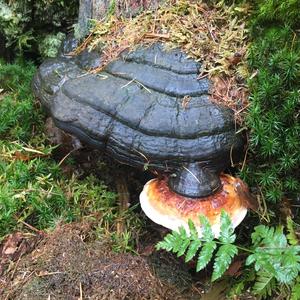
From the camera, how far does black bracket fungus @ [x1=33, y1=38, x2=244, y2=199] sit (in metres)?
2.61

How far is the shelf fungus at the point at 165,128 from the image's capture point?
2.60 meters

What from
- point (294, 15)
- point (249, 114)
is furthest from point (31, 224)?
point (294, 15)

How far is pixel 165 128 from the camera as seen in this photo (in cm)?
261

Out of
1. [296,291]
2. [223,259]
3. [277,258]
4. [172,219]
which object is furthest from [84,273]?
[296,291]

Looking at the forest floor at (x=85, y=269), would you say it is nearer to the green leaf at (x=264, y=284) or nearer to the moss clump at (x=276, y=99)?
the green leaf at (x=264, y=284)

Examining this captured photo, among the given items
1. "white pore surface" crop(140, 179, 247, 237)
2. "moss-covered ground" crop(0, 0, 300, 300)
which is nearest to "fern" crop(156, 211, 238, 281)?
"white pore surface" crop(140, 179, 247, 237)

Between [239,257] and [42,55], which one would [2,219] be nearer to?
[239,257]

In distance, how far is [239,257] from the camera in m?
2.87

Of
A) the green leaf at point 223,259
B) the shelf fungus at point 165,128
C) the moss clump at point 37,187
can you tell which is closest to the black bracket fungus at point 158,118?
the shelf fungus at point 165,128

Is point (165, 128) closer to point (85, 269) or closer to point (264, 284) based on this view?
point (85, 269)

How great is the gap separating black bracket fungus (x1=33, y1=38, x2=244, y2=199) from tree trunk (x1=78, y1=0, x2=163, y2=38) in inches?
19.7

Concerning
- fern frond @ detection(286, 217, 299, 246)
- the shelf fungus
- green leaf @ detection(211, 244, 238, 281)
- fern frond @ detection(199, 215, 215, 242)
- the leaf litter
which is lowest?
fern frond @ detection(286, 217, 299, 246)

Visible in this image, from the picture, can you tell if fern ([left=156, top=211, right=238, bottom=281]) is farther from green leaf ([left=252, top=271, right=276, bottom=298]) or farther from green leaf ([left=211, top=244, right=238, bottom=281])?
green leaf ([left=252, top=271, right=276, bottom=298])

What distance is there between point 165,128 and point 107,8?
49.4 inches
